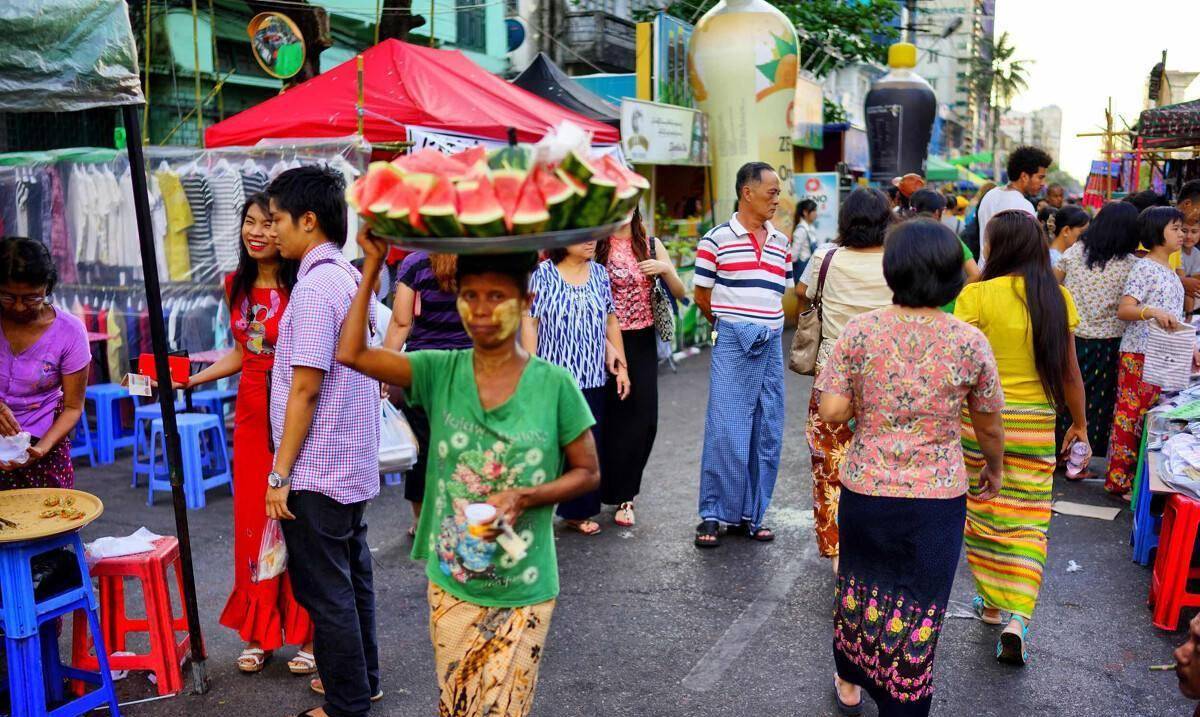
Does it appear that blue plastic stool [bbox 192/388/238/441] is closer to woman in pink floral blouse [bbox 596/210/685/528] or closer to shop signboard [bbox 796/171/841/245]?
woman in pink floral blouse [bbox 596/210/685/528]

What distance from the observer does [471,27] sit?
18250 millimetres

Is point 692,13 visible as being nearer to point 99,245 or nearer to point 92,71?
point 99,245

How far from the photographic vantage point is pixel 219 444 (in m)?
6.75

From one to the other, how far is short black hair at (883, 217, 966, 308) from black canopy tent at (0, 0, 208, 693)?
2617mm

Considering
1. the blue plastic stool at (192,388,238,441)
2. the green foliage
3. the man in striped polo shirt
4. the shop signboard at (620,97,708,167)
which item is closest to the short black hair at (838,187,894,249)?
the man in striped polo shirt

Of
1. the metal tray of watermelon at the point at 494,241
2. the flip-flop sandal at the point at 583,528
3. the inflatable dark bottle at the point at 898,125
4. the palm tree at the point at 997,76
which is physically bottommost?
the flip-flop sandal at the point at 583,528

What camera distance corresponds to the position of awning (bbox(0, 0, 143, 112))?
347 cm

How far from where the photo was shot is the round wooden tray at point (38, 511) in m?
3.24

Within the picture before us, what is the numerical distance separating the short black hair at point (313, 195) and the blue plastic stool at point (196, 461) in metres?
3.40

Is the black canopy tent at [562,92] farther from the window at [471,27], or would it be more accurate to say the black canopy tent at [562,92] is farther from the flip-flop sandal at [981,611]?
the flip-flop sandal at [981,611]

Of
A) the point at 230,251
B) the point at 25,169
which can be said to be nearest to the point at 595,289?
the point at 230,251

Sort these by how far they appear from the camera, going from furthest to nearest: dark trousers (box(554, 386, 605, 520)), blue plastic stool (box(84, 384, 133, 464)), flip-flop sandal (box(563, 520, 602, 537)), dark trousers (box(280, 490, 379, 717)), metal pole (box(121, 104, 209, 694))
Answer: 1. blue plastic stool (box(84, 384, 133, 464))
2. flip-flop sandal (box(563, 520, 602, 537))
3. dark trousers (box(554, 386, 605, 520))
4. metal pole (box(121, 104, 209, 694))
5. dark trousers (box(280, 490, 379, 717))

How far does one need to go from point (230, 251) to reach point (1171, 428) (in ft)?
21.9

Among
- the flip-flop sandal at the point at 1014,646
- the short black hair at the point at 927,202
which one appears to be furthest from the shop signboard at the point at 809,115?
the flip-flop sandal at the point at 1014,646
